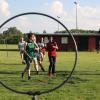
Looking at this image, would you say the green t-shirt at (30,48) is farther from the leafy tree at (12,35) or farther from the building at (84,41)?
the building at (84,41)

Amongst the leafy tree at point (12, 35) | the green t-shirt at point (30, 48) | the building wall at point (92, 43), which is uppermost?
the leafy tree at point (12, 35)

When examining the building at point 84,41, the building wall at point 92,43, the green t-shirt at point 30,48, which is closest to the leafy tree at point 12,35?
the green t-shirt at point 30,48

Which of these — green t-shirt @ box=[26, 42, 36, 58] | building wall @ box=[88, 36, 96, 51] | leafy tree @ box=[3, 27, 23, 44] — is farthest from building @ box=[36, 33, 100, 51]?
leafy tree @ box=[3, 27, 23, 44]

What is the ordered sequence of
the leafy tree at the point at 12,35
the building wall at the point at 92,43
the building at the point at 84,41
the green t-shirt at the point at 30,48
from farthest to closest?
1. the building wall at the point at 92,43
2. the building at the point at 84,41
3. the green t-shirt at the point at 30,48
4. the leafy tree at the point at 12,35

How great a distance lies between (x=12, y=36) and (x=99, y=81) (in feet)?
16.3

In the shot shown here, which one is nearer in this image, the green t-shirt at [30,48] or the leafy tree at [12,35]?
the leafy tree at [12,35]

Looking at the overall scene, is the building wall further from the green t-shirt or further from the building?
the green t-shirt

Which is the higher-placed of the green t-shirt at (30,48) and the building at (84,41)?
the green t-shirt at (30,48)

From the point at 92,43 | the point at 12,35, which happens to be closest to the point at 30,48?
the point at 12,35

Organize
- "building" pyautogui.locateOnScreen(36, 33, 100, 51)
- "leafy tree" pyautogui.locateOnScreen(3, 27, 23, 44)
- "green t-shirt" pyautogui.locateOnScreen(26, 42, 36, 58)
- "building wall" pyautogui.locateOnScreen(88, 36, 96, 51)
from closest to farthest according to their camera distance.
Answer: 1. "leafy tree" pyautogui.locateOnScreen(3, 27, 23, 44)
2. "green t-shirt" pyautogui.locateOnScreen(26, 42, 36, 58)
3. "building" pyautogui.locateOnScreen(36, 33, 100, 51)
4. "building wall" pyautogui.locateOnScreen(88, 36, 96, 51)

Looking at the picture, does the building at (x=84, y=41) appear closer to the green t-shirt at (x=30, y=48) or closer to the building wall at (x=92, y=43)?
the building wall at (x=92, y=43)

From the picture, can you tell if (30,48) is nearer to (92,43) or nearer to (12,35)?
(12,35)

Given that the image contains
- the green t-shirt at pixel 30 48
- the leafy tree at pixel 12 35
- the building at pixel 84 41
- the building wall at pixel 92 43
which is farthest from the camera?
the building wall at pixel 92 43

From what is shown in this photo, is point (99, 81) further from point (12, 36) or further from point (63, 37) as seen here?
point (63, 37)
